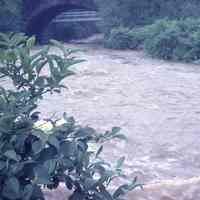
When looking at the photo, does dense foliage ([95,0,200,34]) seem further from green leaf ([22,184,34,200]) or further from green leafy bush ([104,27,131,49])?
green leaf ([22,184,34,200])

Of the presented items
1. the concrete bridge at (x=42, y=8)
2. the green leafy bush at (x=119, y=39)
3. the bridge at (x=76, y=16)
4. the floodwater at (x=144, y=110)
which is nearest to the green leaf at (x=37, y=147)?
the floodwater at (x=144, y=110)

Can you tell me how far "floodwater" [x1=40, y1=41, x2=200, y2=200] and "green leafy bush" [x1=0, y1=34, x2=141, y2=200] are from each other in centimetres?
A: 69

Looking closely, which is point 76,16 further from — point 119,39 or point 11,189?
point 11,189

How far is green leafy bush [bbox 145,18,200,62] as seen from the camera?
13328mm

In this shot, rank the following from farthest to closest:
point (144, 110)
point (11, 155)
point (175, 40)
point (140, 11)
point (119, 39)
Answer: point (140, 11), point (119, 39), point (175, 40), point (144, 110), point (11, 155)

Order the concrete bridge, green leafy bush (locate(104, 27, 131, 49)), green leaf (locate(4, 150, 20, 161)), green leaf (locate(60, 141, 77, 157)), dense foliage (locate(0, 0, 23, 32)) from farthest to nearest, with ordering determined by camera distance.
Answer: the concrete bridge < dense foliage (locate(0, 0, 23, 32)) < green leafy bush (locate(104, 27, 131, 49)) < green leaf (locate(60, 141, 77, 157)) < green leaf (locate(4, 150, 20, 161))

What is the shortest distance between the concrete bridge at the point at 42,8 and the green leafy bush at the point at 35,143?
17.9 meters

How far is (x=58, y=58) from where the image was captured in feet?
6.70

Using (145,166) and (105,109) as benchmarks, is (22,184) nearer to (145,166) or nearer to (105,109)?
(145,166)

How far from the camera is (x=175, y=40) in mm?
14062

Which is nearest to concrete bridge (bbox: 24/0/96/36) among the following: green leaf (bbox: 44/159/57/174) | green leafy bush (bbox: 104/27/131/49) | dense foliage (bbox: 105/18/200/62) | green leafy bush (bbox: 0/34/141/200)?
green leafy bush (bbox: 104/27/131/49)

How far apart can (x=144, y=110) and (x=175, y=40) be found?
7.47m

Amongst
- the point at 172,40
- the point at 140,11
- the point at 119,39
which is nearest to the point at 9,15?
the point at 119,39

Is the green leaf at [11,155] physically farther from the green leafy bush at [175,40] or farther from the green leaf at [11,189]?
the green leafy bush at [175,40]
